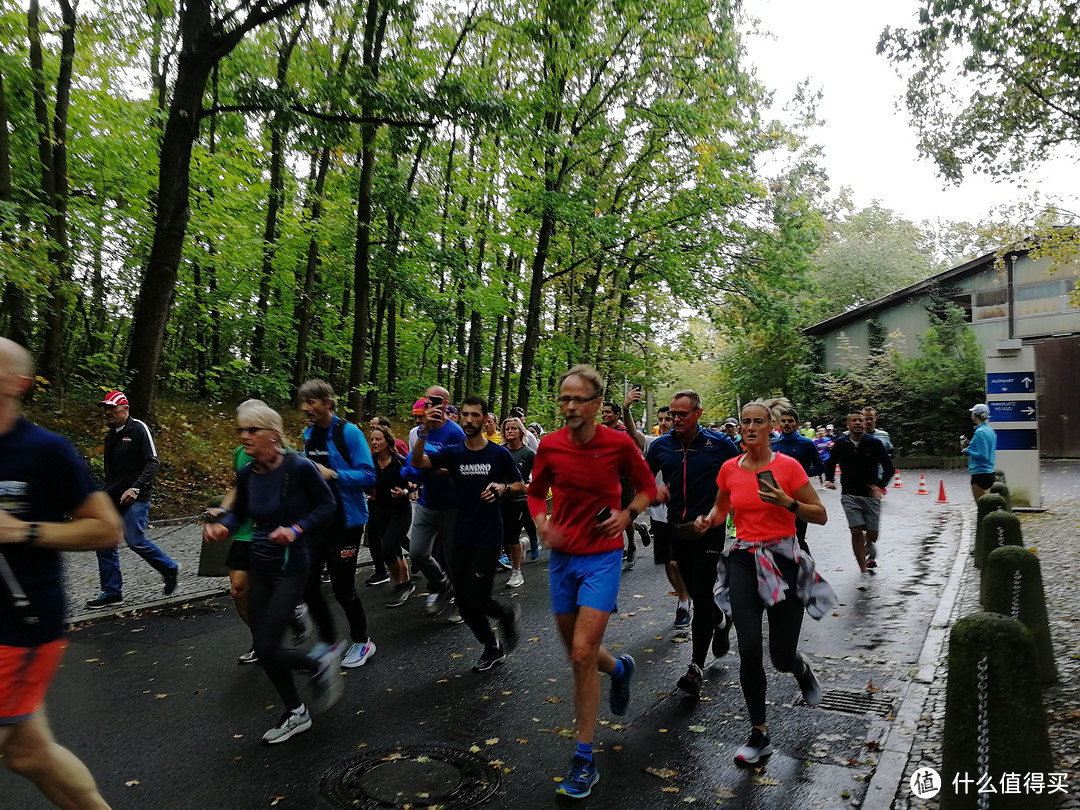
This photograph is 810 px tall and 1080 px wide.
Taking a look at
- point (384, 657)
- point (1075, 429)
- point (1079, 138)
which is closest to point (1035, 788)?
point (384, 657)

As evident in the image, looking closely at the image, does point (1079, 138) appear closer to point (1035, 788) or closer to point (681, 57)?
point (681, 57)

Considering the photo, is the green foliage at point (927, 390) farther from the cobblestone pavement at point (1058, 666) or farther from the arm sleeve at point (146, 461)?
the arm sleeve at point (146, 461)

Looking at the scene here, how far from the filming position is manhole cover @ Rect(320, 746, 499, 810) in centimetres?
393

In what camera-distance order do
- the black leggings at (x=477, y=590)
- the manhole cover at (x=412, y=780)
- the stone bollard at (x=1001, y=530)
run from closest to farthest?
the manhole cover at (x=412, y=780)
the black leggings at (x=477, y=590)
the stone bollard at (x=1001, y=530)

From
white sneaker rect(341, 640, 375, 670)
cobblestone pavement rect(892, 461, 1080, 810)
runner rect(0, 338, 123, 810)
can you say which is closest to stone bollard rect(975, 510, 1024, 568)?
cobblestone pavement rect(892, 461, 1080, 810)

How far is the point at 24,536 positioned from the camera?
2779 millimetres

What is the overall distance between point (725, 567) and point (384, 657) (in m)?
3.09

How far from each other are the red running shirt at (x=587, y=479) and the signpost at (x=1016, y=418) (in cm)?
1353

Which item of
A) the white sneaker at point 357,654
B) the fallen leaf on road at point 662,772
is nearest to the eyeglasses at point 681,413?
the fallen leaf on road at point 662,772

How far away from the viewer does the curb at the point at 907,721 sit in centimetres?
399

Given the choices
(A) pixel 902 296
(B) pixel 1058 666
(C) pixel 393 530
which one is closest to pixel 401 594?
(C) pixel 393 530

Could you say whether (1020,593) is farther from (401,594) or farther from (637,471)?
(401,594)

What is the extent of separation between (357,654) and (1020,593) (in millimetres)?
4893

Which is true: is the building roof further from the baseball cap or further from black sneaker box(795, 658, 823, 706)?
the baseball cap
